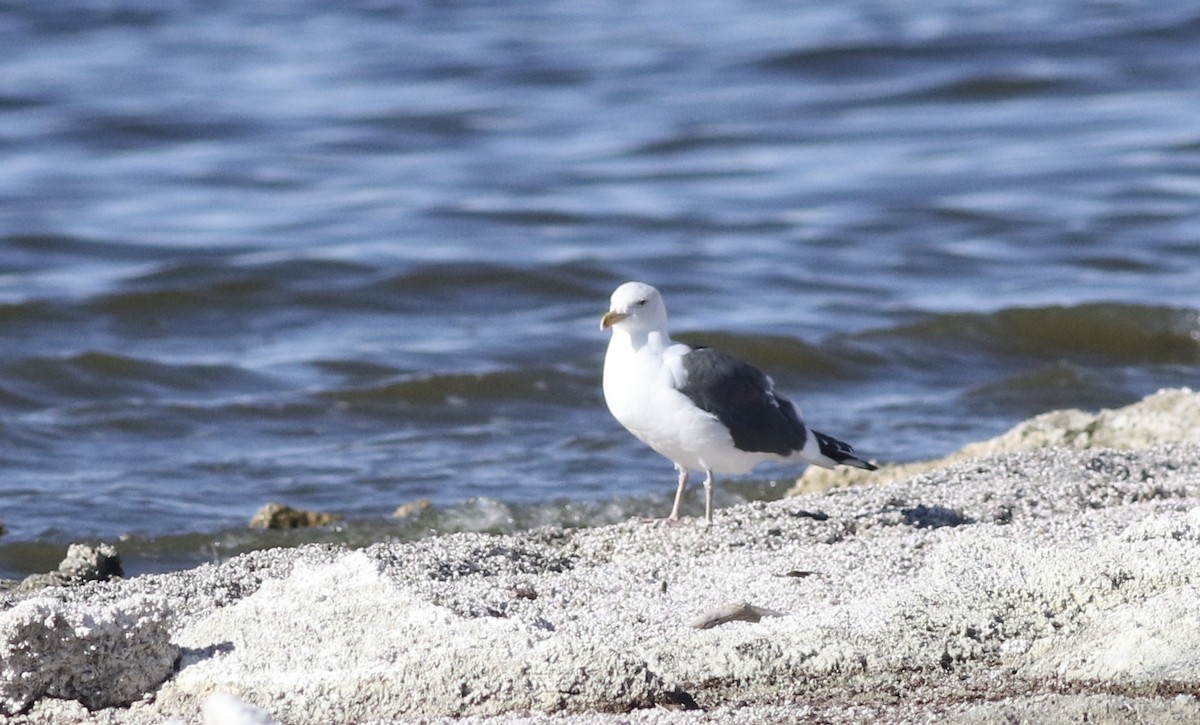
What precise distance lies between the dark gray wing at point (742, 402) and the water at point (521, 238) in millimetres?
1668

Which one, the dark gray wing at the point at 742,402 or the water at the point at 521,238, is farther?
the water at the point at 521,238

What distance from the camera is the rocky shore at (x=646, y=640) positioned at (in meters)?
3.62

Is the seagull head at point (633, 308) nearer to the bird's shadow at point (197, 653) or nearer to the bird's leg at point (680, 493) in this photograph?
the bird's leg at point (680, 493)

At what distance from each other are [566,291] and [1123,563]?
7669mm

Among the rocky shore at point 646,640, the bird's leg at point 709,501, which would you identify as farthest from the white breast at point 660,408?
the rocky shore at point 646,640

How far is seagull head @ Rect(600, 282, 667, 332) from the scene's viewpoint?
5.48 meters

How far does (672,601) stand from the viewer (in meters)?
4.41

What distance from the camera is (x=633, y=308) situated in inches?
216

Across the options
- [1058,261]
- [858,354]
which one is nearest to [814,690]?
[858,354]

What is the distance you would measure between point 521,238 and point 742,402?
740cm

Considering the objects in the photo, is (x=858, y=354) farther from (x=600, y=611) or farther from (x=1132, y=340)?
(x=600, y=611)

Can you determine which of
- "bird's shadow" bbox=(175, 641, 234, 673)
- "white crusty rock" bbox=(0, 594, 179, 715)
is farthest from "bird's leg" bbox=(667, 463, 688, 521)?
"white crusty rock" bbox=(0, 594, 179, 715)

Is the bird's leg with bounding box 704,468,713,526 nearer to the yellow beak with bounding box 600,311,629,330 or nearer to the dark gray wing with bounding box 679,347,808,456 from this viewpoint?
the dark gray wing with bounding box 679,347,808,456

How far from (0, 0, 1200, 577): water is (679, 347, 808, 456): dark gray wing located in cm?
167
